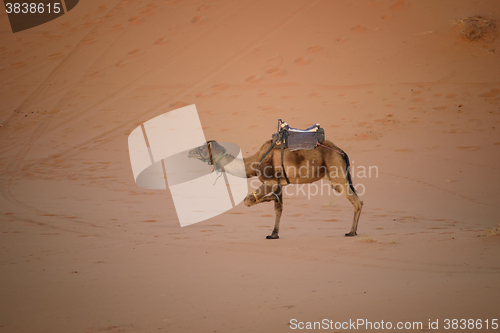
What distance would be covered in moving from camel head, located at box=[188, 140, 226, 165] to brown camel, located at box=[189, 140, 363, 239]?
73 mm

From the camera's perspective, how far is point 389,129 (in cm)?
1469

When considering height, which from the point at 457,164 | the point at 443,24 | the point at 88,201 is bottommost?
the point at 457,164

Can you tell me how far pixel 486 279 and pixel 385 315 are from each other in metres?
1.58

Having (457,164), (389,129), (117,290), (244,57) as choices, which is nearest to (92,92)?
(244,57)

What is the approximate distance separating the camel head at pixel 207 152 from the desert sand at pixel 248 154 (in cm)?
141

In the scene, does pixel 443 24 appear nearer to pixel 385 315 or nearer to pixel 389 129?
pixel 389 129

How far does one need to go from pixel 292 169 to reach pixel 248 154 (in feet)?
23.0

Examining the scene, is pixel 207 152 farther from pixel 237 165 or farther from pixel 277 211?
pixel 277 211

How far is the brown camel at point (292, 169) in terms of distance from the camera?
7.69 m
